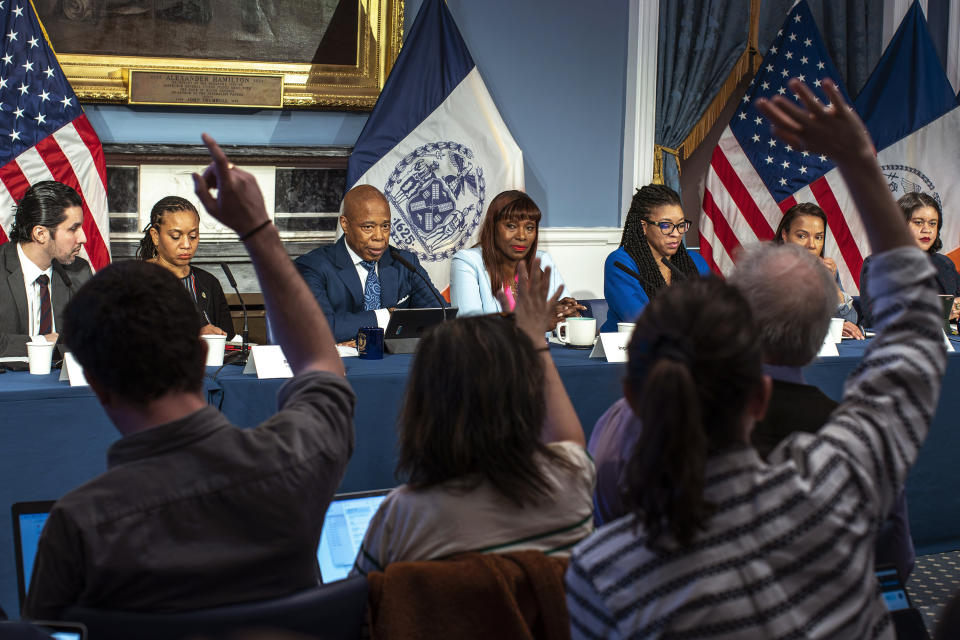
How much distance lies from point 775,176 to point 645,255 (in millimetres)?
1965

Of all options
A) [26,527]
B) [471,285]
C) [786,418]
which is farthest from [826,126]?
[471,285]

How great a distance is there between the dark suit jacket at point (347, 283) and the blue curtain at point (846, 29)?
9.49ft

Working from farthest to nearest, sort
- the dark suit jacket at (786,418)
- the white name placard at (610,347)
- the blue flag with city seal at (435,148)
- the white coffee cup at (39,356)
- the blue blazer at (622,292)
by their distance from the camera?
1. the blue flag with city seal at (435,148)
2. the blue blazer at (622,292)
3. the white name placard at (610,347)
4. the white coffee cup at (39,356)
5. the dark suit jacket at (786,418)

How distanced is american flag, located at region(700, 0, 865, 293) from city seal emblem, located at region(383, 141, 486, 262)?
1452 millimetres

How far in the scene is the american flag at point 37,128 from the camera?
3926 mm

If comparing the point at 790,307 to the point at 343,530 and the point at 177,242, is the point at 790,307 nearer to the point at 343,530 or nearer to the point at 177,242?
the point at 343,530

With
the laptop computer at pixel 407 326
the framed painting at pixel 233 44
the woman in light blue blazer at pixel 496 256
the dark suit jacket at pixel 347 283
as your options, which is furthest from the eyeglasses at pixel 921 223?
the framed painting at pixel 233 44

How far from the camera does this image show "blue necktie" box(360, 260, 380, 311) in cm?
359

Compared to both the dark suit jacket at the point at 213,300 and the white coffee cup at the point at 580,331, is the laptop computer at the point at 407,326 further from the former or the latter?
the dark suit jacket at the point at 213,300

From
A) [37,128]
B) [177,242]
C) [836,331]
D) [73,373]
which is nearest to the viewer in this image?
[73,373]

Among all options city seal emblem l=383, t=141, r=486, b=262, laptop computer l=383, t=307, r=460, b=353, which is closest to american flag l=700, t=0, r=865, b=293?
city seal emblem l=383, t=141, r=486, b=262

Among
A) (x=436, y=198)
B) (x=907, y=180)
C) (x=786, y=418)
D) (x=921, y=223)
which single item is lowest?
(x=786, y=418)

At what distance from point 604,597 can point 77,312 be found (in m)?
0.63

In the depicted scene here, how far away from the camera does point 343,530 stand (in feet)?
5.42
